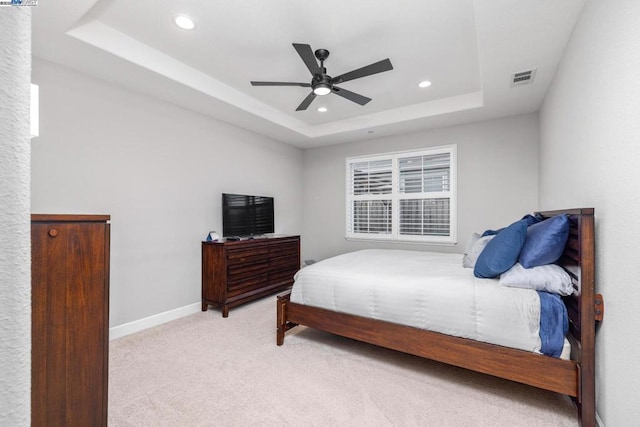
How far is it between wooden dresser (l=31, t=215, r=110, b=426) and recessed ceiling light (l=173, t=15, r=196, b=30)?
1854mm

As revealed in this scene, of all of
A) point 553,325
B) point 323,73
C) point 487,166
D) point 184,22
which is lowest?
point 553,325

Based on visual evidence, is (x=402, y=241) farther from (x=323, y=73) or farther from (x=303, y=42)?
(x=303, y=42)

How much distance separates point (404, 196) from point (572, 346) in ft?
10.4

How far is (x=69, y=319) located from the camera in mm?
1101

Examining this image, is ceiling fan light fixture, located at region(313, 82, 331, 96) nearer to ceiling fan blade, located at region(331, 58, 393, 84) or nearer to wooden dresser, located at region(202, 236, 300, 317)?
ceiling fan blade, located at region(331, 58, 393, 84)

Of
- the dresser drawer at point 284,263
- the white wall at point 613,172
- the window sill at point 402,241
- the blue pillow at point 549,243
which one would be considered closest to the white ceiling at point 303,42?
the white wall at point 613,172

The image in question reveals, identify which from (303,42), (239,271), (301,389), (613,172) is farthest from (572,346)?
(239,271)

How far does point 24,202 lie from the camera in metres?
0.37

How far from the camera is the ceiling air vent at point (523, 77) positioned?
273 centimetres

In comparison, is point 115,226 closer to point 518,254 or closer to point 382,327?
point 382,327

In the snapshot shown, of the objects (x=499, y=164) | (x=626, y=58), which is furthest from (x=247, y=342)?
(x=499, y=164)

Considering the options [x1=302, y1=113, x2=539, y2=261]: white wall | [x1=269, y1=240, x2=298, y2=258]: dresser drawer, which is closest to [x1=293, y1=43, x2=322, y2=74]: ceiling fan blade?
[x1=269, y1=240, x2=298, y2=258]: dresser drawer

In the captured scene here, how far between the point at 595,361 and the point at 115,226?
12.6ft

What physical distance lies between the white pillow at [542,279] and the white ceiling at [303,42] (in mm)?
1697
